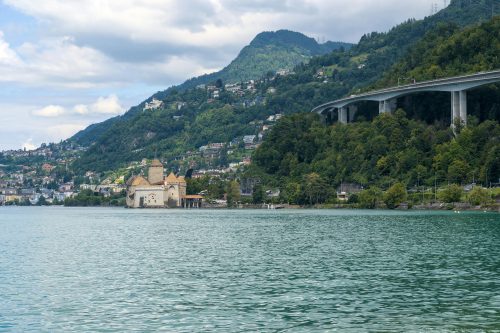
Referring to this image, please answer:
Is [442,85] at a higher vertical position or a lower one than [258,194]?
higher

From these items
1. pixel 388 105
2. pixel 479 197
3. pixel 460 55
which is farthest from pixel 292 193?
pixel 479 197

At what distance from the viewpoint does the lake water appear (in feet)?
90.0

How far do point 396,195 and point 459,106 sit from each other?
990 inches

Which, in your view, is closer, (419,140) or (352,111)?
(419,140)

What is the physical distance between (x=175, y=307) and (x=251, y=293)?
14.3 ft

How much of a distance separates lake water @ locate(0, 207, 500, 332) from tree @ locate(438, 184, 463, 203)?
201 ft

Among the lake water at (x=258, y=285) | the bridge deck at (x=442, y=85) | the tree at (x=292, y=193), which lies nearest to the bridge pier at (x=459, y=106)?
the bridge deck at (x=442, y=85)

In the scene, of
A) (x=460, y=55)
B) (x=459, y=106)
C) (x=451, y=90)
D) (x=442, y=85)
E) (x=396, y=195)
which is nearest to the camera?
(x=396, y=195)

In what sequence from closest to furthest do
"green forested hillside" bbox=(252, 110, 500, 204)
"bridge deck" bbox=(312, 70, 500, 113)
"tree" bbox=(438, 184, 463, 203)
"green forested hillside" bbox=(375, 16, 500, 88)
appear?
"tree" bbox=(438, 184, 463, 203) → "bridge deck" bbox=(312, 70, 500, 113) → "green forested hillside" bbox=(252, 110, 500, 204) → "green forested hillside" bbox=(375, 16, 500, 88)

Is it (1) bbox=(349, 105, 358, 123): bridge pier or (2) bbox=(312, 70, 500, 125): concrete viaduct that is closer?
(2) bbox=(312, 70, 500, 125): concrete viaduct

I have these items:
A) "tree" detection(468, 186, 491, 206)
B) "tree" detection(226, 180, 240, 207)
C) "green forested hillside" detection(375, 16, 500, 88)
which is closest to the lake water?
"tree" detection(468, 186, 491, 206)

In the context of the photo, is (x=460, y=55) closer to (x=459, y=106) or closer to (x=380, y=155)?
(x=459, y=106)

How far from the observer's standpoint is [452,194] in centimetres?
12375

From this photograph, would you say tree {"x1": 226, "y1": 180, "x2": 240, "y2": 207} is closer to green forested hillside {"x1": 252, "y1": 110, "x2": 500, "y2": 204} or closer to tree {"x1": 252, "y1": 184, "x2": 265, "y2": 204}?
tree {"x1": 252, "y1": 184, "x2": 265, "y2": 204}
